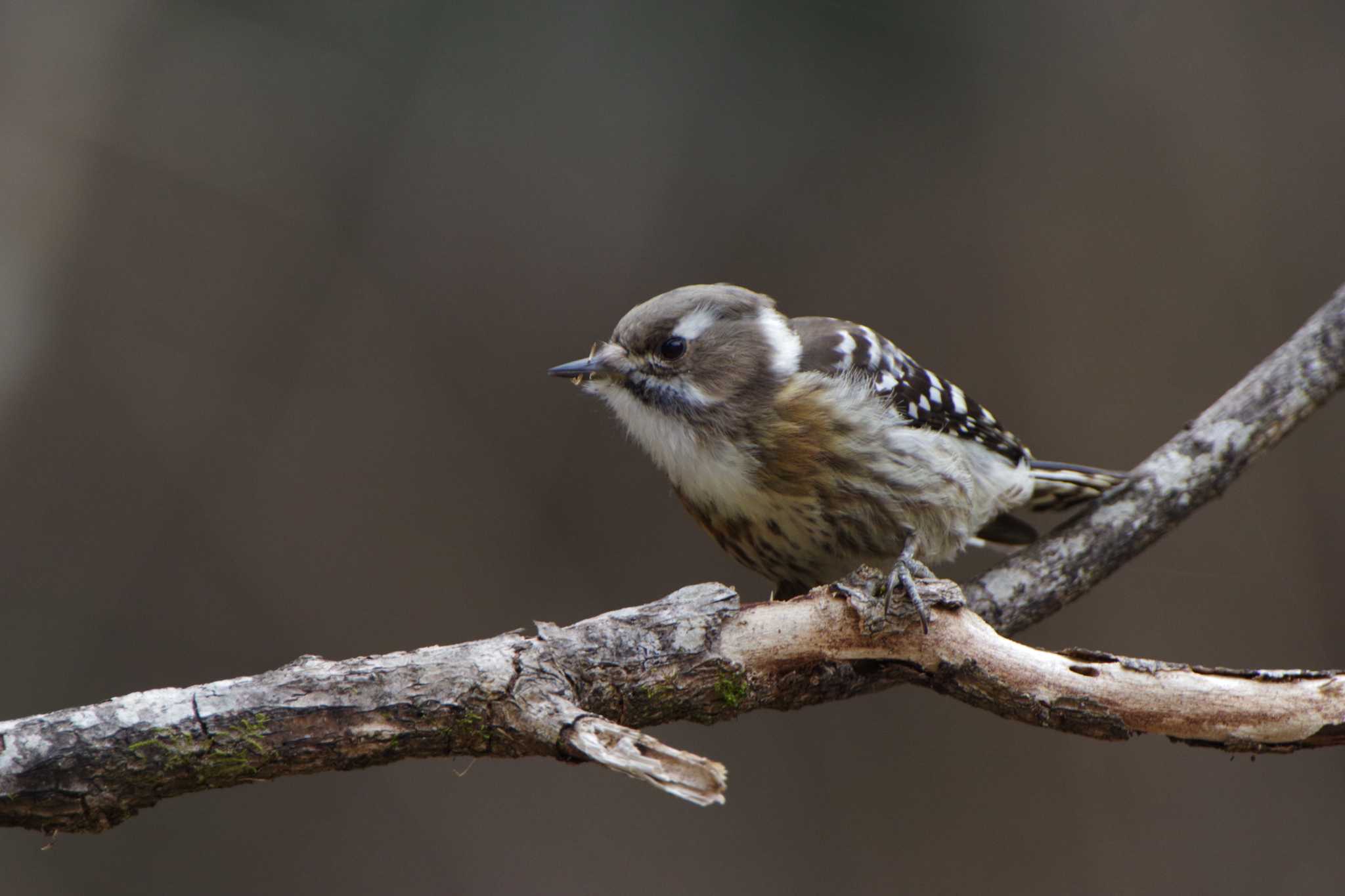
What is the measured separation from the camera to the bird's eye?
2609 mm

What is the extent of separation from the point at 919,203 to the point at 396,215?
2.00m

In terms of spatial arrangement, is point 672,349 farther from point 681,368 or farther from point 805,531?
point 805,531

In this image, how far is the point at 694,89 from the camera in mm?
4133

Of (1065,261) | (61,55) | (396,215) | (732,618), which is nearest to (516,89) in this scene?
(396,215)

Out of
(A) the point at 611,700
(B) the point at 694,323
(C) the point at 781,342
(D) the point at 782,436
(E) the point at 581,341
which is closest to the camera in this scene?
(A) the point at 611,700

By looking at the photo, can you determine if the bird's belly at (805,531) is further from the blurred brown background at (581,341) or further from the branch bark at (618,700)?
the blurred brown background at (581,341)

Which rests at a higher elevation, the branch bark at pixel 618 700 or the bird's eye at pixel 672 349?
the bird's eye at pixel 672 349

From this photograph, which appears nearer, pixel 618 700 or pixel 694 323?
pixel 618 700

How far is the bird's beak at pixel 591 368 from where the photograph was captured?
256cm

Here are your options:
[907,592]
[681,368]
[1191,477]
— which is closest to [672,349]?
[681,368]

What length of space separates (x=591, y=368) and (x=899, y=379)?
819mm

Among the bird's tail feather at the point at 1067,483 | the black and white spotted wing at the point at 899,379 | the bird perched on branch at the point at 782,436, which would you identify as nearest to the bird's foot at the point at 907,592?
the bird perched on branch at the point at 782,436

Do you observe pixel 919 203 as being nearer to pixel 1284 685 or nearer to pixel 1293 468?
pixel 1293 468

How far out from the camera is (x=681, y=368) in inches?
103
